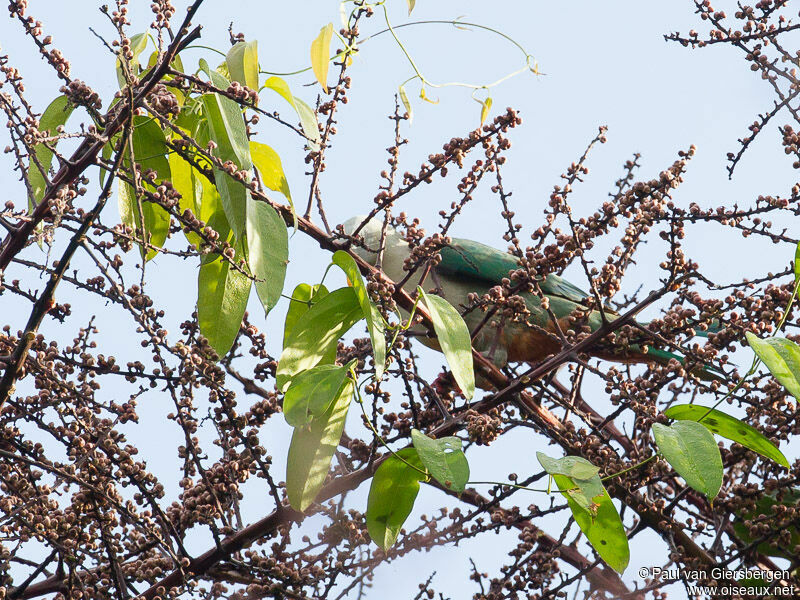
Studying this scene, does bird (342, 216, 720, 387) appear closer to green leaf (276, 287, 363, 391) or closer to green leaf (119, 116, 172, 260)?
green leaf (119, 116, 172, 260)

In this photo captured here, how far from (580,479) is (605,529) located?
0.18 meters

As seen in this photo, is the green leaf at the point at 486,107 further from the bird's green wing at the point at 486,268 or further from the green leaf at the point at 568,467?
the bird's green wing at the point at 486,268

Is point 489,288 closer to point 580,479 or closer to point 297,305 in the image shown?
point 297,305

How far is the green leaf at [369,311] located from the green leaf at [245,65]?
1.69 feet

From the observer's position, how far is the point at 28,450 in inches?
93.3

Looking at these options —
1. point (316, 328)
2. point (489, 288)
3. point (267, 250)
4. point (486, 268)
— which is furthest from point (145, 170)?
point (486, 268)

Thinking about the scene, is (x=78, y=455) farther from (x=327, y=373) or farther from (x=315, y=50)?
(x=315, y=50)

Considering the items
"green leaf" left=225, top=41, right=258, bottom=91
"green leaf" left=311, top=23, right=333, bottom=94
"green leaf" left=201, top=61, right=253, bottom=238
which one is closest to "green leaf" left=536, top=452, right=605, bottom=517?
"green leaf" left=201, top=61, right=253, bottom=238

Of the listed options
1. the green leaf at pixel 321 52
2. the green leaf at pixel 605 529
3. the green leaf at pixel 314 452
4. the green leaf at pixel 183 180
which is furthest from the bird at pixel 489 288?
the green leaf at pixel 605 529

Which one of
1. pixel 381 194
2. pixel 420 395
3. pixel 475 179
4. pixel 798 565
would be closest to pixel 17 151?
pixel 381 194

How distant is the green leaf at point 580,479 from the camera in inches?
67.2

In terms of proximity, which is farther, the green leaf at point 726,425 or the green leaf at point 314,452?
the green leaf at point 314,452

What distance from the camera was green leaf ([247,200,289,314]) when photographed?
1918mm

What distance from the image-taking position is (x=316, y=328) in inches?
80.2
